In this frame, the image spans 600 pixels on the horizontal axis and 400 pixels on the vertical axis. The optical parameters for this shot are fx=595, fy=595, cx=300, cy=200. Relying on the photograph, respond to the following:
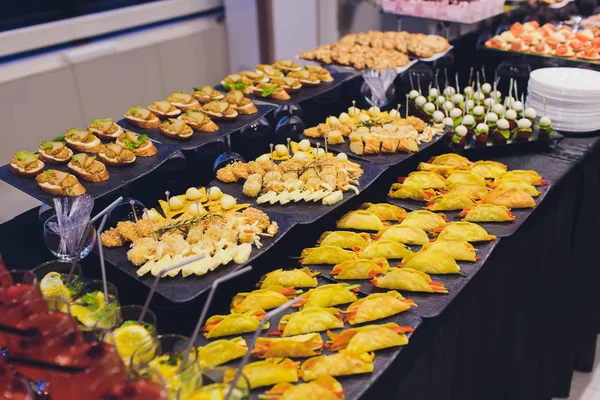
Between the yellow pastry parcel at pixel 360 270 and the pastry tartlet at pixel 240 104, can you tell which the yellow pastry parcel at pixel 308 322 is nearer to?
the yellow pastry parcel at pixel 360 270

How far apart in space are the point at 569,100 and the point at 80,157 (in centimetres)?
250

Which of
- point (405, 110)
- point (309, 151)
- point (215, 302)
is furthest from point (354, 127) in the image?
point (215, 302)

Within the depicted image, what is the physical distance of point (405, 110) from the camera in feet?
11.8

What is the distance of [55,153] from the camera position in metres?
2.63

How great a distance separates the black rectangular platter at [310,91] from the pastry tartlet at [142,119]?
2.15 feet

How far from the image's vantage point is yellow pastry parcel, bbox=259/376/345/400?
1519mm

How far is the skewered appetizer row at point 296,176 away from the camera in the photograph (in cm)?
240

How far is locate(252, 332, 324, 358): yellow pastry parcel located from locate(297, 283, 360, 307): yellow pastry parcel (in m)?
0.20

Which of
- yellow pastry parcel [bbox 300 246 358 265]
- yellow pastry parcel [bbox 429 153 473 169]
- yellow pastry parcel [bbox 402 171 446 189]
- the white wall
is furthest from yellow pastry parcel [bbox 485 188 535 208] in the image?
the white wall

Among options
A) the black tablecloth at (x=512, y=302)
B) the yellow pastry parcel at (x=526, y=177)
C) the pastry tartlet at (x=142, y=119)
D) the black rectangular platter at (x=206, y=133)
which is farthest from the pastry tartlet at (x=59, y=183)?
the yellow pastry parcel at (x=526, y=177)

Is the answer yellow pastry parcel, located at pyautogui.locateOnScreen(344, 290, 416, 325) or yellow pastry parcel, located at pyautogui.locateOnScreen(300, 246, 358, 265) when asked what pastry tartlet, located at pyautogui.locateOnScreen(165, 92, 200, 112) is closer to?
yellow pastry parcel, located at pyautogui.locateOnScreen(300, 246, 358, 265)

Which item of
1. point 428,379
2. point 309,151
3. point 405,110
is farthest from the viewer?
point 405,110

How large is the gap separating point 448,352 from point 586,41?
3031 mm

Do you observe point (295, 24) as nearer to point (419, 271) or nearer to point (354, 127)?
point (354, 127)
